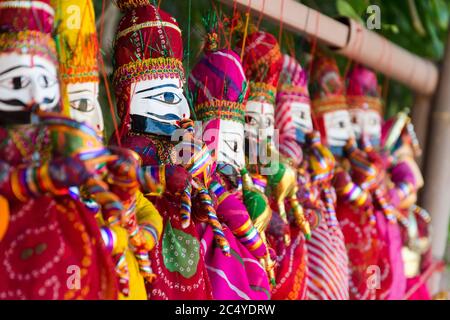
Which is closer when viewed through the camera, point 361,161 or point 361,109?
point 361,161

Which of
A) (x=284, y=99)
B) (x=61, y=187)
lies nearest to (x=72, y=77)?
(x=61, y=187)

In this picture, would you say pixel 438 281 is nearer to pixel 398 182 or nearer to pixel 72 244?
pixel 398 182

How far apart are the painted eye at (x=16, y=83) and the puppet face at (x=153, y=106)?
0.23 metres

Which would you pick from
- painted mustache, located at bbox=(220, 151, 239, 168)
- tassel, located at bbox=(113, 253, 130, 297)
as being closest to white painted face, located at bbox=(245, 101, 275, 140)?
painted mustache, located at bbox=(220, 151, 239, 168)

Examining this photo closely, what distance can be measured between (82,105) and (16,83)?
14cm

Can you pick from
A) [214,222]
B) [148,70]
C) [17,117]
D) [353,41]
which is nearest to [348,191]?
[353,41]

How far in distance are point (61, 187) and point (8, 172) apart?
0.21ft

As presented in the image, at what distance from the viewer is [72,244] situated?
94cm

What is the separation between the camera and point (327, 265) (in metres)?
1.46

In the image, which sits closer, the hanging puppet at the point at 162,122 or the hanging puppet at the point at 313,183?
the hanging puppet at the point at 162,122

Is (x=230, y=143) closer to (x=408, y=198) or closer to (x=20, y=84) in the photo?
(x=20, y=84)

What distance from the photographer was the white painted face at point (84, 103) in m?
1.05

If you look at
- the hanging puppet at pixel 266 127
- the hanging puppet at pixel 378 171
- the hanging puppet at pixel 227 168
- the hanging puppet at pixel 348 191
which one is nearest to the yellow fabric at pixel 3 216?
the hanging puppet at pixel 227 168

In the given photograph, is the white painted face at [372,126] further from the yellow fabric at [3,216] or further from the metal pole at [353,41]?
the yellow fabric at [3,216]
